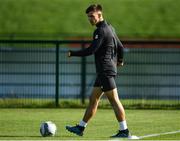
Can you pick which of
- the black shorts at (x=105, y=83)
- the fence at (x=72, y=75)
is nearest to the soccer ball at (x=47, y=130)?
the black shorts at (x=105, y=83)

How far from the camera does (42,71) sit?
22.4m

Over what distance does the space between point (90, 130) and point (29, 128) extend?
115cm

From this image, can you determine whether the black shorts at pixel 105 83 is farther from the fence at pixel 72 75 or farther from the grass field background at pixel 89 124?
the fence at pixel 72 75

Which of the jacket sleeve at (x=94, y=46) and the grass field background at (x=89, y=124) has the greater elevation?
the jacket sleeve at (x=94, y=46)

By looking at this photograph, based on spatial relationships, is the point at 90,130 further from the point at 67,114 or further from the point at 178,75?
the point at 178,75

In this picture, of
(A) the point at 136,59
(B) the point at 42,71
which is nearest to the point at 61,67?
(B) the point at 42,71

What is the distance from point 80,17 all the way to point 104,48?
1422 inches

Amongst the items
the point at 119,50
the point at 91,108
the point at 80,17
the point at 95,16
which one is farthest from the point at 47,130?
the point at 80,17

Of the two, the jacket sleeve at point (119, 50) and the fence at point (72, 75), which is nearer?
the jacket sleeve at point (119, 50)

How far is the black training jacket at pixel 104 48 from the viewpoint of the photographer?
1402 centimetres

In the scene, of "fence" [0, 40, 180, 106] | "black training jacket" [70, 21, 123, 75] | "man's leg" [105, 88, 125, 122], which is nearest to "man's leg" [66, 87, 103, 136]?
"man's leg" [105, 88, 125, 122]

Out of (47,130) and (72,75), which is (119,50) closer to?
(47,130)

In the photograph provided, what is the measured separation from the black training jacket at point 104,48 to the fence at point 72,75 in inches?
313

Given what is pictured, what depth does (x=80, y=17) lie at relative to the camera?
50219 millimetres
